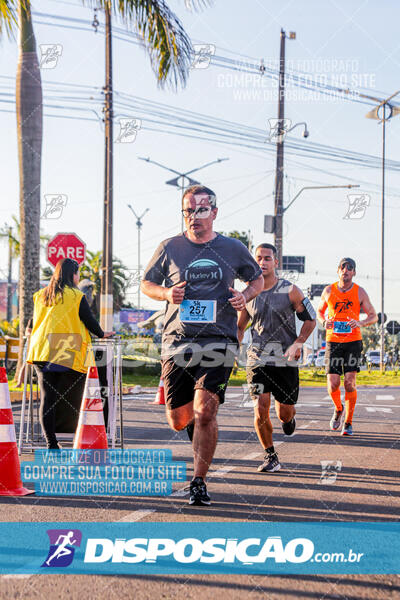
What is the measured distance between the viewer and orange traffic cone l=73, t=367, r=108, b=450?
7.00 meters

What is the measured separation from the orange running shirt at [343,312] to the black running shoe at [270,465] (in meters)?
3.47

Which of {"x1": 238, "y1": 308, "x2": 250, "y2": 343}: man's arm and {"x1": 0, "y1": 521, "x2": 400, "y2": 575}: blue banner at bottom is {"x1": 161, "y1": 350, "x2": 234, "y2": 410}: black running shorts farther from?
{"x1": 238, "y1": 308, "x2": 250, "y2": 343}: man's arm

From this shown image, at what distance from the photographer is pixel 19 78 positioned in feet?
53.1

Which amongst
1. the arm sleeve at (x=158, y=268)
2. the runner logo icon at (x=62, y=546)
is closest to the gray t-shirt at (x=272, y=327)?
the arm sleeve at (x=158, y=268)

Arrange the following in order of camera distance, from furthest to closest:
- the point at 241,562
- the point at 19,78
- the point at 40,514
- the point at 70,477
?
the point at 19,78 < the point at 70,477 < the point at 40,514 < the point at 241,562

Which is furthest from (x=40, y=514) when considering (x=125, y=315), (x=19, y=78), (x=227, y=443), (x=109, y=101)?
(x=125, y=315)

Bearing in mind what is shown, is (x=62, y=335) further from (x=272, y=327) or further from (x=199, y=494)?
(x=199, y=494)

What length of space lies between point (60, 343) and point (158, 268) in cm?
181

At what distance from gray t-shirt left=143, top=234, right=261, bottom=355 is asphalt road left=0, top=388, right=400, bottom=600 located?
1.14 m

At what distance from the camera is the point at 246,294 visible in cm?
574

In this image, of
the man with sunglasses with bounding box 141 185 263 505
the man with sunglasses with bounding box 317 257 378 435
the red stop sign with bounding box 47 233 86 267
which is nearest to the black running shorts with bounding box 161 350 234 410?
the man with sunglasses with bounding box 141 185 263 505

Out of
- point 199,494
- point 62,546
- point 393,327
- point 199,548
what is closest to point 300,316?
point 199,494

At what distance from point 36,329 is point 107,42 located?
1466 centimetres

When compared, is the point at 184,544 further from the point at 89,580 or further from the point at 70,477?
the point at 70,477
